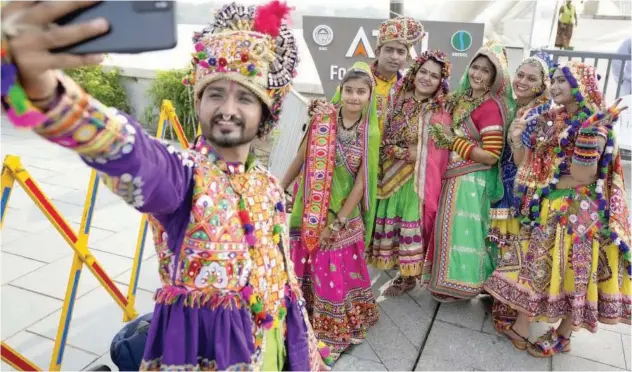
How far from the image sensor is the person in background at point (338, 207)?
8.77ft

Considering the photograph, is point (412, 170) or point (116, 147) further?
point (412, 170)

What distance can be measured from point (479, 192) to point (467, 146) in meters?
0.32

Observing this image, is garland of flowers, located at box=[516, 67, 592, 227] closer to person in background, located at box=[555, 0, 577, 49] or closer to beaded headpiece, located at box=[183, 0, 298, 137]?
beaded headpiece, located at box=[183, 0, 298, 137]

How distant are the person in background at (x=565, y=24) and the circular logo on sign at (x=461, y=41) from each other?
2678 millimetres

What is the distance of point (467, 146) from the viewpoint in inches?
116

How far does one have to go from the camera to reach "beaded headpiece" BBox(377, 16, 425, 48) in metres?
3.12

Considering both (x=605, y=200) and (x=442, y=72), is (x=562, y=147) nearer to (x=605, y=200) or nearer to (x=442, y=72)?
(x=605, y=200)

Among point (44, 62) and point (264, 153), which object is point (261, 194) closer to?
point (44, 62)

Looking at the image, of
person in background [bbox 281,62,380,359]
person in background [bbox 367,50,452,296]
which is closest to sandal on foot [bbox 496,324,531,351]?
person in background [bbox 367,50,452,296]

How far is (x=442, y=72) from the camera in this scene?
3035 mm

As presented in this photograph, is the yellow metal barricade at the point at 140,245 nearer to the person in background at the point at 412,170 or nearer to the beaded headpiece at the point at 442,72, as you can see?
the person in background at the point at 412,170

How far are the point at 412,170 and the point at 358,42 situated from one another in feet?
6.34

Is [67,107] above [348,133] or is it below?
above

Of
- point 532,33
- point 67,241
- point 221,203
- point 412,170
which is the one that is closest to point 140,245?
point 67,241
